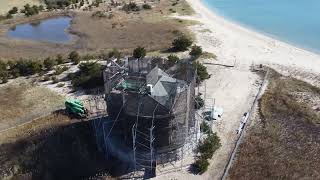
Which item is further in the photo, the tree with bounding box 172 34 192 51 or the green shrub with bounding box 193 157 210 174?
the tree with bounding box 172 34 192 51

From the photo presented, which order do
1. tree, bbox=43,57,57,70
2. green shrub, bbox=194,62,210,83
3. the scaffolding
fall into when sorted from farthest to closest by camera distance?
tree, bbox=43,57,57,70 < green shrub, bbox=194,62,210,83 < the scaffolding

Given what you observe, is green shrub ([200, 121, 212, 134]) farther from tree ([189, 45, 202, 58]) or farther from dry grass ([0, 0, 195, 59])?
dry grass ([0, 0, 195, 59])

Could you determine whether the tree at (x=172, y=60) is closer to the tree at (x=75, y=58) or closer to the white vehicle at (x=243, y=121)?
the white vehicle at (x=243, y=121)

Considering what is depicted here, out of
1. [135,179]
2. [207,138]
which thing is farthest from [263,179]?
[135,179]

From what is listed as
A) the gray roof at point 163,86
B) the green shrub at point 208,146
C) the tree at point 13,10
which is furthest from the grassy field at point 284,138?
the tree at point 13,10

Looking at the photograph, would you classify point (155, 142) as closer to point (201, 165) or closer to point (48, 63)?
point (201, 165)

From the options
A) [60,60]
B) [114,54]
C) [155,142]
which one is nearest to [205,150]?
[155,142]

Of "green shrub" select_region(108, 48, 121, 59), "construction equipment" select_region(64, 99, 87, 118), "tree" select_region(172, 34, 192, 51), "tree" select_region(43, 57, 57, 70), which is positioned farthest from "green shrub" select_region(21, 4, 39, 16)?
"construction equipment" select_region(64, 99, 87, 118)
